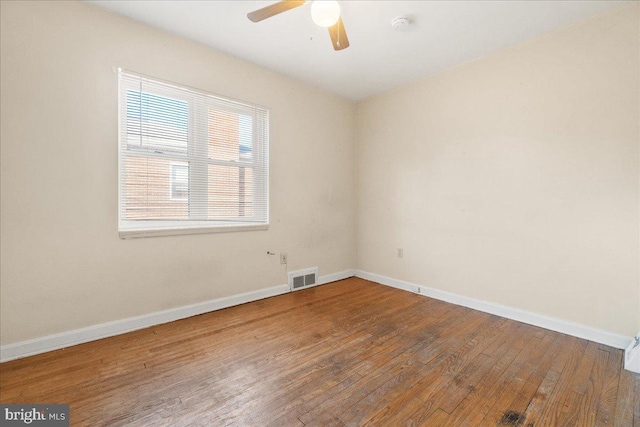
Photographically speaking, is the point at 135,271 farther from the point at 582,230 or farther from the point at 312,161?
the point at 582,230

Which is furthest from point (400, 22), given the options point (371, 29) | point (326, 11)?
point (326, 11)

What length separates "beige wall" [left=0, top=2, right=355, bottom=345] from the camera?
195 centimetres

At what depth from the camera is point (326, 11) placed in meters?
1.68

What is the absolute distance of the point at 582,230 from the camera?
2350 millimetres

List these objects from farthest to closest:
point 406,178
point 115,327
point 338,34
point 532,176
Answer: point 406,178, point 532,176, point 115,327, point 338,34

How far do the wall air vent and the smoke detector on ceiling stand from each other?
2.83 m

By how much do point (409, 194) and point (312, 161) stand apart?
136 cm

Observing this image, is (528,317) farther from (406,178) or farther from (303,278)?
(303,278)

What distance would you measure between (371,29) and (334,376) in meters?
2.83

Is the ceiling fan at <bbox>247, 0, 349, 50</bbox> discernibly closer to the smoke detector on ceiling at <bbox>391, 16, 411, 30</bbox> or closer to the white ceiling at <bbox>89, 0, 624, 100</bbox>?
the white ceiling at <bbox>89, 0, 624, 100</bbox>

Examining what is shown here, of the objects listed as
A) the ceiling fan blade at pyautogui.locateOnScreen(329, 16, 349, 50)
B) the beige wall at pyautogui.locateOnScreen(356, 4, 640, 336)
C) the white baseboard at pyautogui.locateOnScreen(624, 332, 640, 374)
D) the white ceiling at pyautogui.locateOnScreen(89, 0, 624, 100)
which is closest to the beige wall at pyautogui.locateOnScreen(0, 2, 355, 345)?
the white ceiling at pyautogui.locateOnScreen(89, 0, 624, 100)

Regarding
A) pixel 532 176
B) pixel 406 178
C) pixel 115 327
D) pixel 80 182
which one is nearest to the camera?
pixel 80 182

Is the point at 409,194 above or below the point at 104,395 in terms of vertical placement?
above

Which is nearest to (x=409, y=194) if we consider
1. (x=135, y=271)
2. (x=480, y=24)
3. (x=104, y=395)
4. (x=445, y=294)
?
(x=445, y=294)
